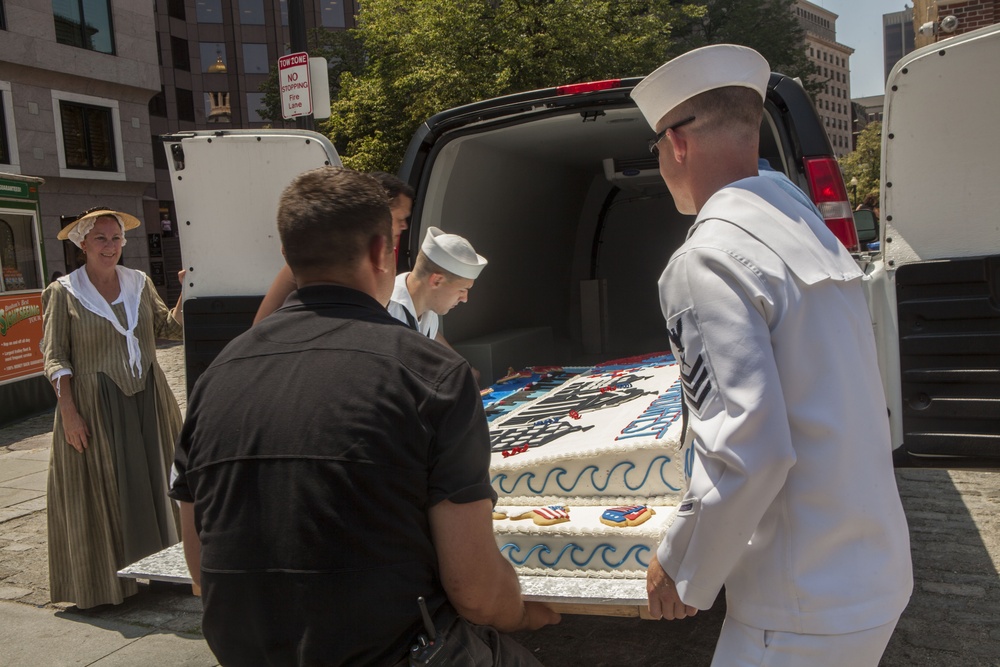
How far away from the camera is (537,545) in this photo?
9.89 feet

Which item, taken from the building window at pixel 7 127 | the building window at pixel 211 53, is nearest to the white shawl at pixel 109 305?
the building window at pixel 7 127

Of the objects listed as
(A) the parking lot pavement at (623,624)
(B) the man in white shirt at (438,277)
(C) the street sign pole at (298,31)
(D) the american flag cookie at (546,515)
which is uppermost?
(C) the street sign pole at (298,31)

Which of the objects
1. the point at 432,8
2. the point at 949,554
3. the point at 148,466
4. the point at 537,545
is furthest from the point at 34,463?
the point at 432,8

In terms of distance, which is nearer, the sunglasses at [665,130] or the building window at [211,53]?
the sunglasses at [665,130]

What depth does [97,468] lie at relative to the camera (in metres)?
4.63

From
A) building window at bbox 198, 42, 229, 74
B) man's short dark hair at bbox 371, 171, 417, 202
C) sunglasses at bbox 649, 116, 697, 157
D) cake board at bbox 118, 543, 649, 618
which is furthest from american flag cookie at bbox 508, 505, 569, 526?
building window at bbox 198, 42, 229, 74

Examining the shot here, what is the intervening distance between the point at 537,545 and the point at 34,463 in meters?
6.74

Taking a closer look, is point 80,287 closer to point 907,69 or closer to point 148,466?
point 148,466

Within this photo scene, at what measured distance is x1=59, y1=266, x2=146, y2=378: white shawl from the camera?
465 cm

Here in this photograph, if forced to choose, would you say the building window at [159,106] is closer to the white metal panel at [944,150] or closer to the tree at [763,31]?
the tree at [763,31]

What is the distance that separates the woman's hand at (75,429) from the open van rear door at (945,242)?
12.3 feet

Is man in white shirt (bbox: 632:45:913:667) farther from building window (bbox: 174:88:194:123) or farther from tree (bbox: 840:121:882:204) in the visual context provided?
building window (bbox: 174:88:194:123)

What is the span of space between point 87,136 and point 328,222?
26.3 meters

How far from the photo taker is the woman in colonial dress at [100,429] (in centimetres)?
457
